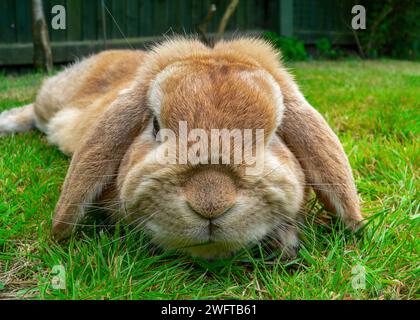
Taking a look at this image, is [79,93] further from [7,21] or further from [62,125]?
→ [7,21]

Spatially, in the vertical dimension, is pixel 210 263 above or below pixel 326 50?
below

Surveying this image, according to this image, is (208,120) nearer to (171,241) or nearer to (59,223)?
(171,241)

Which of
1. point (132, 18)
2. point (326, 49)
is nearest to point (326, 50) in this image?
point (326, 49)

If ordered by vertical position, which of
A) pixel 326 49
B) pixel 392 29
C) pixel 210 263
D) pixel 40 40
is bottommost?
pixel 210 263

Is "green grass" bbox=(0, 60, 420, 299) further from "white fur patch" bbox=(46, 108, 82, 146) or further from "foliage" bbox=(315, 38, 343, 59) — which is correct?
"foliage" bbox=(315, 38, 343, 59)

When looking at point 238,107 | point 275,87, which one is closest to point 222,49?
point 275,87

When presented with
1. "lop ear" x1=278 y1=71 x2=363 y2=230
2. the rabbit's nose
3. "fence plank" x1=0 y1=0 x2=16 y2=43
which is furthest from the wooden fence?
the rabbit's nose

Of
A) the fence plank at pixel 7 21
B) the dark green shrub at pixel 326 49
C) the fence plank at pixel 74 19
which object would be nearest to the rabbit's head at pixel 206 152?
the fence plank at pixel 74 19

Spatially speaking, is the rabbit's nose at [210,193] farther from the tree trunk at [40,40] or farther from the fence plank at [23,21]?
the fence plank at [23,21]
